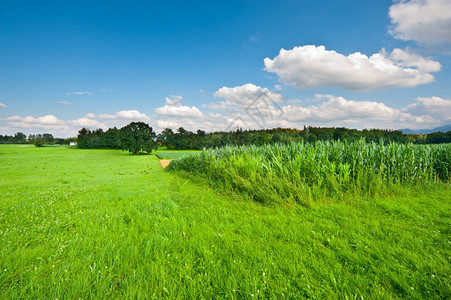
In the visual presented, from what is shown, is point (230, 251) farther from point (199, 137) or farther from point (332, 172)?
point (199, 137)

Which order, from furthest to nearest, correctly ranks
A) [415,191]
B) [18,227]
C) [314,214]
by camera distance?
[415,191] < [314,214] < [18,227]

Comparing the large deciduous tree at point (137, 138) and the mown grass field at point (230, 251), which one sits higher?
the large deciduous tree at point (137, 138)

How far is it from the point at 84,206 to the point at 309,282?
6870mm

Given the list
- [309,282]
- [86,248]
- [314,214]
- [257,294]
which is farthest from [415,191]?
[86,248]

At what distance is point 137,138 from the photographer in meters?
54.7

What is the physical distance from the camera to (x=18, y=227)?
4332 mm

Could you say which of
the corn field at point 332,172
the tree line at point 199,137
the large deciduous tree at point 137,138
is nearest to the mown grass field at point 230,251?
the corn field at point 332,172

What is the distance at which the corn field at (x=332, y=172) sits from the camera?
6.61 m

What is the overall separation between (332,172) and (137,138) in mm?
56706

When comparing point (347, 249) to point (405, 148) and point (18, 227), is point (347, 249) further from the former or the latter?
point (405, 148)

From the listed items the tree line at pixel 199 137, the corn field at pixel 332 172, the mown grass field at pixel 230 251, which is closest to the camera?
the mown grass field at pixel 230 251

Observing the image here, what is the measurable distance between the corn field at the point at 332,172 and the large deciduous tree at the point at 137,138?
4922 cm

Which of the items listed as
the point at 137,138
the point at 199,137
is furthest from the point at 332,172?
the point at 199,137

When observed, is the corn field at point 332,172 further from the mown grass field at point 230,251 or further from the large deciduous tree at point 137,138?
the large deciduous tree at point 137,138
